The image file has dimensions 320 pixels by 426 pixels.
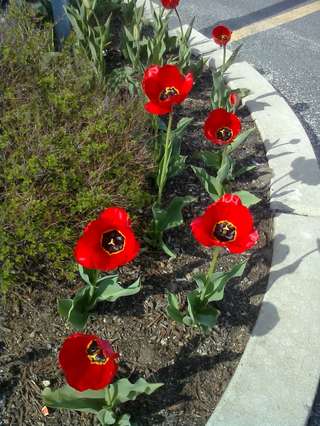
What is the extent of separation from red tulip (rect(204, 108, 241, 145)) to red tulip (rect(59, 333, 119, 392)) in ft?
3.79

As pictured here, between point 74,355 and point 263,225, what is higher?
point 74,355

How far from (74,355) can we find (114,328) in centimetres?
71

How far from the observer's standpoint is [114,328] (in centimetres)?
205

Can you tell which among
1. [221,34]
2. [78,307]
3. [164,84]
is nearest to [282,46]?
[221,34]

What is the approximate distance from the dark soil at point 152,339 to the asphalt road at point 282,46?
141 cm

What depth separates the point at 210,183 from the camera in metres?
2.54

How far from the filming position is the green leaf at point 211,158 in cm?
272

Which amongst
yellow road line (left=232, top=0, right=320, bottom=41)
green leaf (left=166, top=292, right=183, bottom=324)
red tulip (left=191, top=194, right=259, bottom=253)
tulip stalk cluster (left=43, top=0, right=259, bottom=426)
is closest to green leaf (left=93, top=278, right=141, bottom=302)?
tulip stalk cluster (left=43, top=0, right=259, bottom=426)

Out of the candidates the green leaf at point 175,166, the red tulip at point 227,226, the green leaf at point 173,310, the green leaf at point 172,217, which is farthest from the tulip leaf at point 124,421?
the green leaf at point 175,166

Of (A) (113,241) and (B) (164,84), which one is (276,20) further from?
(A) (113,241)

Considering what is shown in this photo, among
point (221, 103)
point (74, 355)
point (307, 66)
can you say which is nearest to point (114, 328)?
point (74, 355)

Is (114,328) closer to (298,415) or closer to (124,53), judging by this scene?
(298,415)

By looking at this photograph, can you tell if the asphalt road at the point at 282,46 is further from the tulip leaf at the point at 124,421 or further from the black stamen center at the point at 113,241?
the tulip leaf at the point at 124,421

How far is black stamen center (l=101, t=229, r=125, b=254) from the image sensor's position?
153 centimetres
